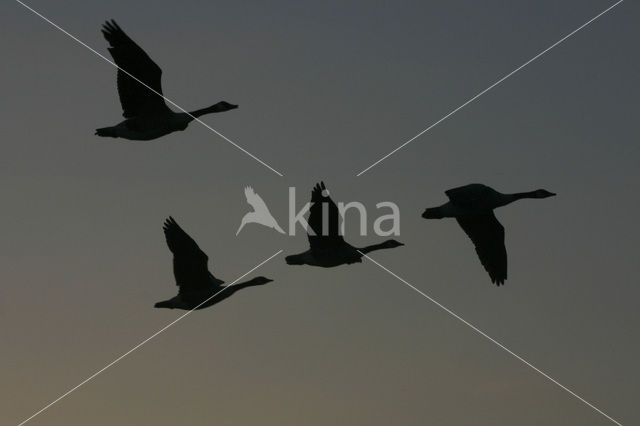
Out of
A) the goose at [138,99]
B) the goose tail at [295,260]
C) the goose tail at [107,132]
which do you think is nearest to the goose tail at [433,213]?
the goose tail at [295,260]

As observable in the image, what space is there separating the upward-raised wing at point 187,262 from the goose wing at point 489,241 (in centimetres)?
577

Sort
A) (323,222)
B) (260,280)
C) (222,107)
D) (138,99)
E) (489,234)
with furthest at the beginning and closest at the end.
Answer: (489,234), (260,280), (222,107), (138,99), (323,222)

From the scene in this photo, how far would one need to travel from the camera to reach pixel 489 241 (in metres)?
35.0

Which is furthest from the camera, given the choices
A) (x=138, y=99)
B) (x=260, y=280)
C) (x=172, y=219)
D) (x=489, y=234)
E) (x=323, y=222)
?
(x=489, y=234)

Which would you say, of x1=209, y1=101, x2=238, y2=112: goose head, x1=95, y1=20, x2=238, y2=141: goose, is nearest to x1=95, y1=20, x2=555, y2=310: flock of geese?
x1=95, y1=20, x2=238, y2=141: goose

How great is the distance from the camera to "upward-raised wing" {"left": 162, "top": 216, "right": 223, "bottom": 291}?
33.2 metres

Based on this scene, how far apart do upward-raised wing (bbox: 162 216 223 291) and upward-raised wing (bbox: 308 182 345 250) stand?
2333mm

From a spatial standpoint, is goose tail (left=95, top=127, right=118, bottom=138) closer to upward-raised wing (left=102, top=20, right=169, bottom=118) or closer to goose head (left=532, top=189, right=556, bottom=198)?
upward-raised wing (left=102, top=20, right=169, bottom=118)

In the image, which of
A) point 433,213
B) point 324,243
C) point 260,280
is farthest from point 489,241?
point 260,280

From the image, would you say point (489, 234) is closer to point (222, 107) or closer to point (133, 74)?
point (222, 107)

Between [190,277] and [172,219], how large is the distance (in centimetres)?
134

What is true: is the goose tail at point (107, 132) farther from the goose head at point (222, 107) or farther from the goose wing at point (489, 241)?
the goose wing at point (489, 241)

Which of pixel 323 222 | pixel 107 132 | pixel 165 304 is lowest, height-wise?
pixel 165 304

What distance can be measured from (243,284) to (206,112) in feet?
12.5
